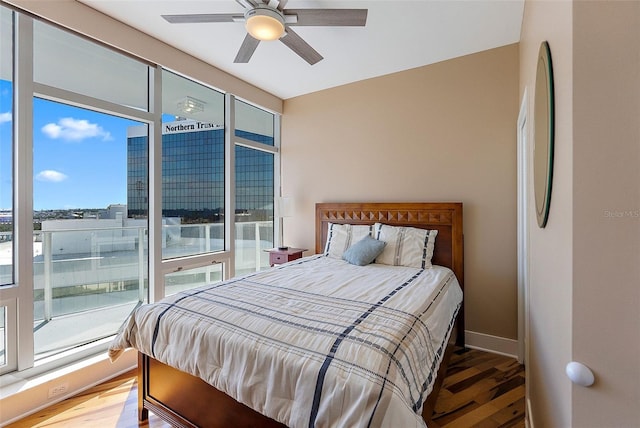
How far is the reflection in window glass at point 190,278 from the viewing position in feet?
9.78

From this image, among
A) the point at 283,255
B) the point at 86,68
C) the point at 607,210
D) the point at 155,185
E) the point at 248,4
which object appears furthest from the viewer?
the point at 283,255

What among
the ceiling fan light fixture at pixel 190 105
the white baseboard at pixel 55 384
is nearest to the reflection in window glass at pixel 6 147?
the white baseboard at pixel 55 384

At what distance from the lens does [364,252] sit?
2.90 metres

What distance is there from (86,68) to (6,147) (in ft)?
2.90

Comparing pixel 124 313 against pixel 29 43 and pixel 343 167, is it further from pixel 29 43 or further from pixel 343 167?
pixel 343 167

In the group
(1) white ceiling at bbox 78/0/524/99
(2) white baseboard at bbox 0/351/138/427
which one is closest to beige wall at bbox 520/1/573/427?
(1) white ceiling at bbox 78/0/524/99

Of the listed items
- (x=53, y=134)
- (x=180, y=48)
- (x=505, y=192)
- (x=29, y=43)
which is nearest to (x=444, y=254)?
(x=505, y=192)

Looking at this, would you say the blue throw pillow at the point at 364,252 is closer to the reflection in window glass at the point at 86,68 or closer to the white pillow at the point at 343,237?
the white pillow at the point at 343,237

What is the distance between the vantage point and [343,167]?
3.75 m

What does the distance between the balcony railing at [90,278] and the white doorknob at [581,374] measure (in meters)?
3.05

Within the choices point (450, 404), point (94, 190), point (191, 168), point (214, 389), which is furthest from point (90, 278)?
point (450, 404)

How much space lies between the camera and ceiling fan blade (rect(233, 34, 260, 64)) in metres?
2.21

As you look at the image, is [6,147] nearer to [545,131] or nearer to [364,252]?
[364,252]

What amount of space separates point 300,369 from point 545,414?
1.10m
